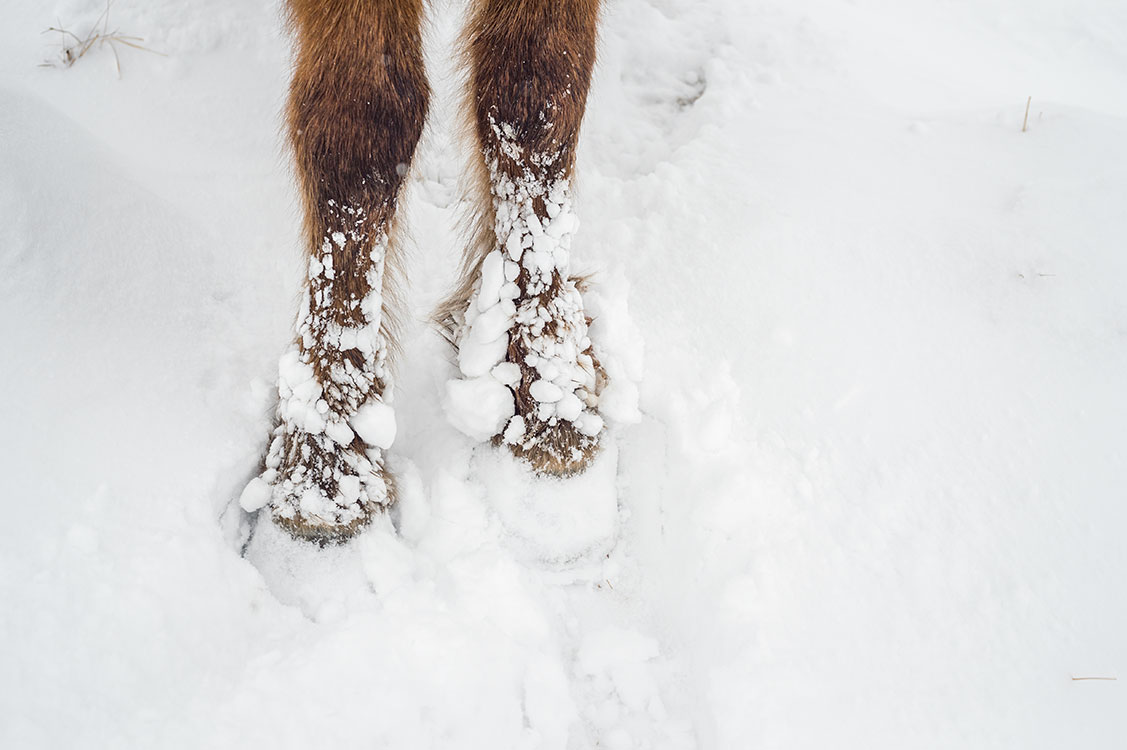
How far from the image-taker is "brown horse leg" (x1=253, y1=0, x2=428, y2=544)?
3.49 ft

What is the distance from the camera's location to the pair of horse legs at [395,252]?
1085 mm

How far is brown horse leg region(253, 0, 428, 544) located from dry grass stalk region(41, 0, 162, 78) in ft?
3.90

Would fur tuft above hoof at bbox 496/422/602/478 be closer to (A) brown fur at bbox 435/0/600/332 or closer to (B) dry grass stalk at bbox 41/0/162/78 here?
(A) brown fur at bbox 435/0/600/332

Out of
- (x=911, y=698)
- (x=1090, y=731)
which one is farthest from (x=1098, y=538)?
(x=911, y=698)

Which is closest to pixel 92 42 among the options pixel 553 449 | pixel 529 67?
pixel 529 67

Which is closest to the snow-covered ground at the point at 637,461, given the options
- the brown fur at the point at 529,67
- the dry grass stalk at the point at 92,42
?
the dry grass stalk at the point at 92,42

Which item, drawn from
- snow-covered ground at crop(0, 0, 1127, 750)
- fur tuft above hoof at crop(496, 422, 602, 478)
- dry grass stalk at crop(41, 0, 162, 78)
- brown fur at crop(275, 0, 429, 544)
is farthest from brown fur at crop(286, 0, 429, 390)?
dry grass stalk at crop(41, 0, 162, 78)

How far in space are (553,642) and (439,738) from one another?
0.25 metres

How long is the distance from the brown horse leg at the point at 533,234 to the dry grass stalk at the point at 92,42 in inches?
50.0

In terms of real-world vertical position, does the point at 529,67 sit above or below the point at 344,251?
above

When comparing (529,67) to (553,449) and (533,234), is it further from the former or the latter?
(553,449)

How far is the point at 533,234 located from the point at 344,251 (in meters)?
0.33

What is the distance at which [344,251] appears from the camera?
1168 mm

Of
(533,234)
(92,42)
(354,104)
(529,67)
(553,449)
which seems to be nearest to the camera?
(354,104)
